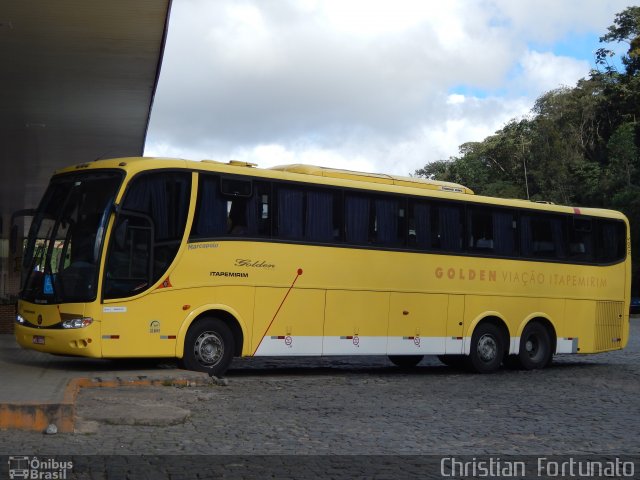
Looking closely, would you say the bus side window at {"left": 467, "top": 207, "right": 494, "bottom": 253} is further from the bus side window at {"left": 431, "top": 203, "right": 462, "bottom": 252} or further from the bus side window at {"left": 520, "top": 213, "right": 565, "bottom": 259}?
the bus side window at {"left": 520, "top": 213, "right": 565, "bottom": 259}

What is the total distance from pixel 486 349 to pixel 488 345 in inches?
3.8

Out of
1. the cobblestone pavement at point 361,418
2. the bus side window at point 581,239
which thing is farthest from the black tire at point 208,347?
the bus side window at point 581,239

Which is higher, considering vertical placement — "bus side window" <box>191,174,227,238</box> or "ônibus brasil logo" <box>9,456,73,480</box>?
"bus side window" <box>191,174,227,238</box>

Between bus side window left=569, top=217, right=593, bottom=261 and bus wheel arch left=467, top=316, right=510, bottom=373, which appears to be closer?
bus wheel arch left=467, top=316, right=510, bottom=373

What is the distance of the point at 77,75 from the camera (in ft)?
65.0

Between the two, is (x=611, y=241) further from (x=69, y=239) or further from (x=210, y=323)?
(x=69, y=239)

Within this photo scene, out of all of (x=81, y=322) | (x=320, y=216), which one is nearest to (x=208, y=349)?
(x=81, y=322)

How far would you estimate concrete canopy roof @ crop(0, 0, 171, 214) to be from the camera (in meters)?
15.3

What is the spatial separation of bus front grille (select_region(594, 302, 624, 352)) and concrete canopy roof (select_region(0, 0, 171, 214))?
10.5 meters

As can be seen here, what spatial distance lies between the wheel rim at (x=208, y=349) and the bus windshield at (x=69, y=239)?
1869 mm

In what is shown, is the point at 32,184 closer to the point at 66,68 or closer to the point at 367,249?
the point at 66,68

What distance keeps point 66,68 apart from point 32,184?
21.7 meters

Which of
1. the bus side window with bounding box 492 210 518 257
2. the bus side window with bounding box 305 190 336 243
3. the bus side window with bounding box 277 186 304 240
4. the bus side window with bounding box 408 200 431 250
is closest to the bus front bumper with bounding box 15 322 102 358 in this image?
the bus side window with bounding box 277 186 304 240

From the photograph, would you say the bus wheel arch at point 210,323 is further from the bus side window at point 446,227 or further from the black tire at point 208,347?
the bus side window at point 446,227
